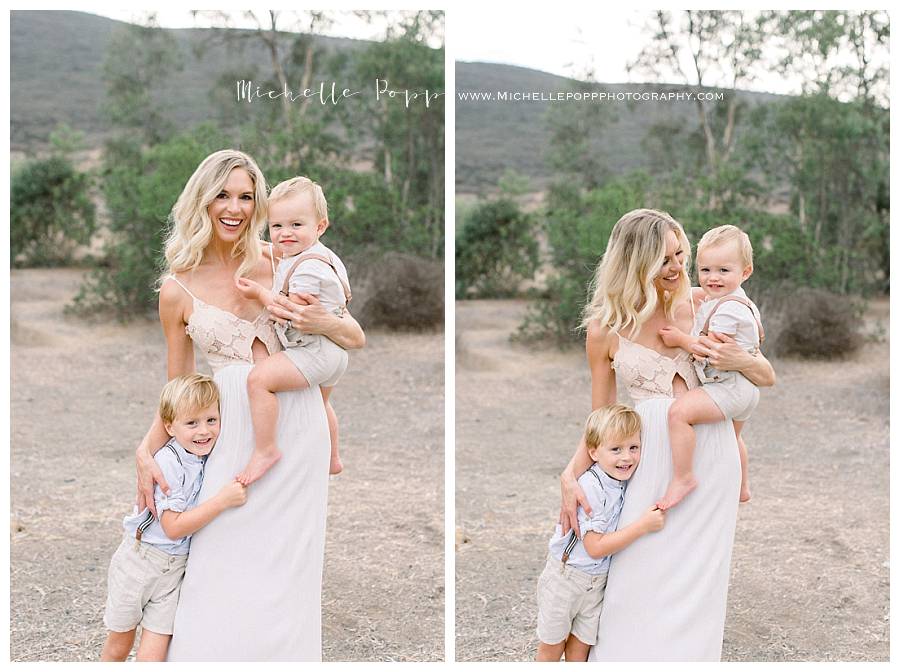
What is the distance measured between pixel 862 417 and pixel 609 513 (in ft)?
17.3

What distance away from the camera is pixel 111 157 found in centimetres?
838

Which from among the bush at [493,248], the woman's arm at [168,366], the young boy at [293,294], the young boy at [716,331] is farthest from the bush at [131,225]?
the young boy at [716,331]

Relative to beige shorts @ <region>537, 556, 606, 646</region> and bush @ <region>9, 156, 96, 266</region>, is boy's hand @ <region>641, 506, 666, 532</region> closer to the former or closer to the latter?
beige shorts @ <region>537, 556, 606, 646</region>

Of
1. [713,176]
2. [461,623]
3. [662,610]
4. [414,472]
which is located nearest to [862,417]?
[713,176]

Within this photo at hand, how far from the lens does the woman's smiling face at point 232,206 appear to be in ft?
10.7

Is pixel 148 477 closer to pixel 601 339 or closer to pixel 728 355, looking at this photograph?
pixel 601 339

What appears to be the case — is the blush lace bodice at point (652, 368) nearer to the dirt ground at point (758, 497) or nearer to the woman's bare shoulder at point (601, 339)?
the woman's bare shoulder at point (601, 339)

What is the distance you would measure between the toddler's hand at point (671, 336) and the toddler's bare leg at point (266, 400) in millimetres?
1034

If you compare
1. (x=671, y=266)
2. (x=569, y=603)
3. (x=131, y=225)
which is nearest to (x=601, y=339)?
(x=671, y=266)

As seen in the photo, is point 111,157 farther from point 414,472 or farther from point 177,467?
point 177,467

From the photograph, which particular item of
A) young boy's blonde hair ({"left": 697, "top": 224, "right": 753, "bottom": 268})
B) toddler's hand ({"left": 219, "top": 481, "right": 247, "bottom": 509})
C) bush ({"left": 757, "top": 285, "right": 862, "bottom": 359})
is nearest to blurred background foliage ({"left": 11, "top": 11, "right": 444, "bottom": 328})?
bush ({"left": 757, "top": 285, "right": 862, "bottom": 359})

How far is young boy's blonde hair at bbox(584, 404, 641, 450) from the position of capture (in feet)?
10.8

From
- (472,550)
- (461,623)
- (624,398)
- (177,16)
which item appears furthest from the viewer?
(177,16)

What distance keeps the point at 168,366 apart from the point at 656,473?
56.3 inches
